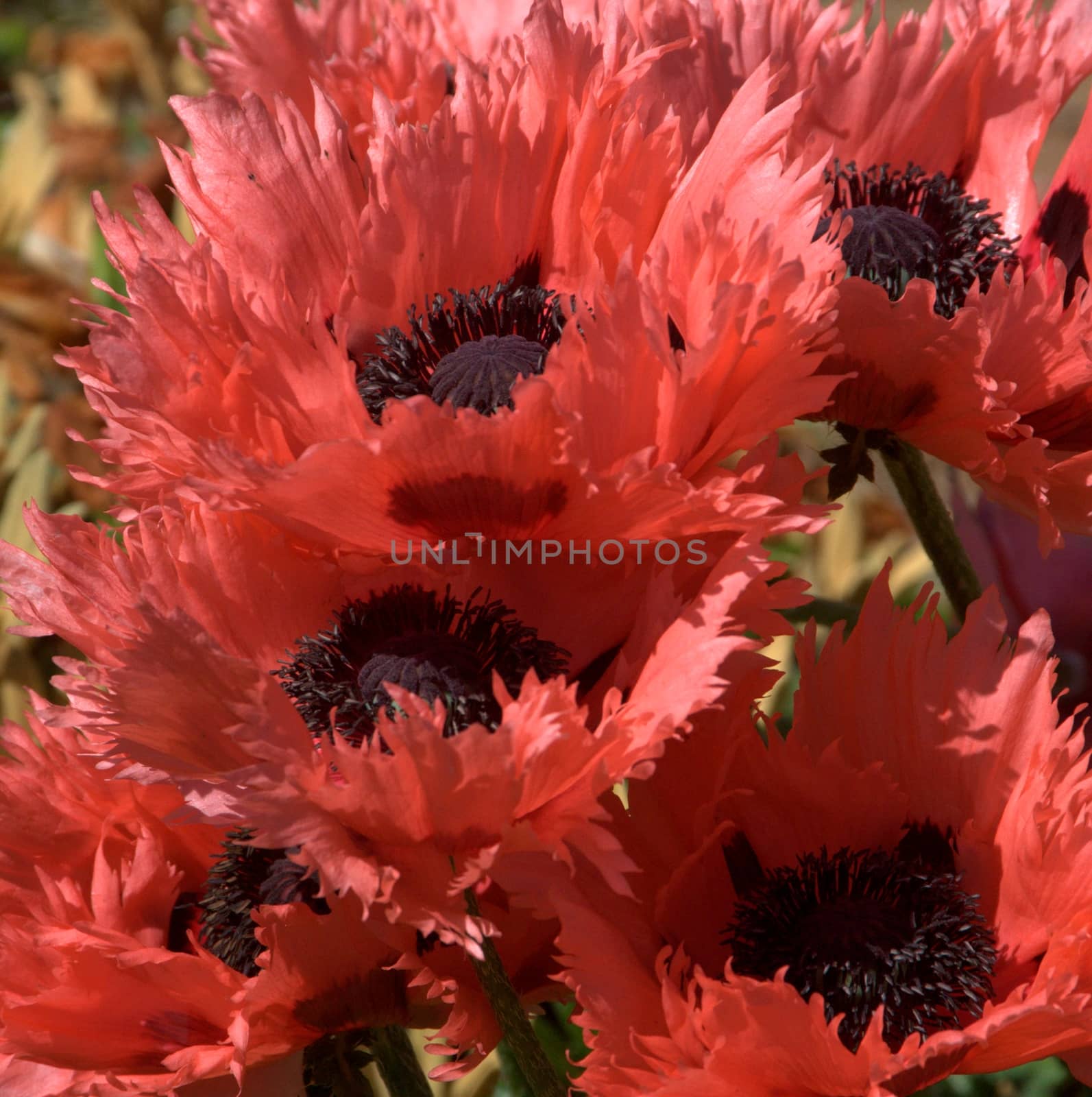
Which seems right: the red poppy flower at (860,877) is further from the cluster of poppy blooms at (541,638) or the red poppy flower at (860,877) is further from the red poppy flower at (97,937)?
the red poppy flower at (97,937)

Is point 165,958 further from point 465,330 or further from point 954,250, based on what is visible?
point 954,250

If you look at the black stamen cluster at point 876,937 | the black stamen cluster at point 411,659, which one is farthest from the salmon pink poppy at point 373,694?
the black stamen cluster at point 876,937

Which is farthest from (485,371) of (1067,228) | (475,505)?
(1067,228)

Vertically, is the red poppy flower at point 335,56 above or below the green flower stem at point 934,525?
above

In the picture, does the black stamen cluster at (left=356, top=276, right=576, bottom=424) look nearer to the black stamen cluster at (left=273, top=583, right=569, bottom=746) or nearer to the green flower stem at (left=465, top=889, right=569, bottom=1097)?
the black stamen cluster at (left=273, top=583, right=569, bottom=746)

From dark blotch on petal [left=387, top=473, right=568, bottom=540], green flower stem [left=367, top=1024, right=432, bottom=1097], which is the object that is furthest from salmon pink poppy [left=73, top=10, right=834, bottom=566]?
green flower stem [left=367, top=1024, right=432, bottom=1097]

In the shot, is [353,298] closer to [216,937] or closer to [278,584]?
[278,584]
